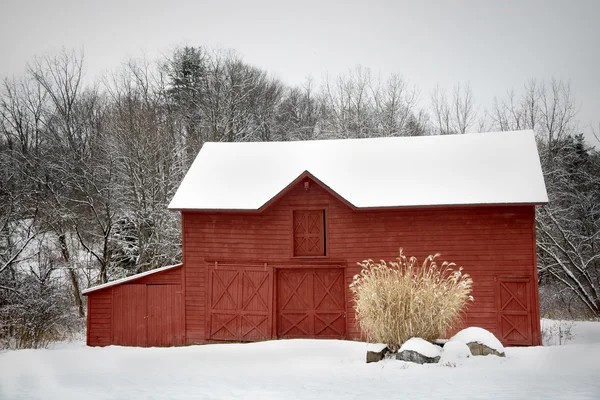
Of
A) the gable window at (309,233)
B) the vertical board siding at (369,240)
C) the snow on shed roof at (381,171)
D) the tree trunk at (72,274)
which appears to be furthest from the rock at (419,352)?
the tree trunk at (72,274)

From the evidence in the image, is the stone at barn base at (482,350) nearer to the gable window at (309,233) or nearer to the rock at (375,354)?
the rock at (375,354)

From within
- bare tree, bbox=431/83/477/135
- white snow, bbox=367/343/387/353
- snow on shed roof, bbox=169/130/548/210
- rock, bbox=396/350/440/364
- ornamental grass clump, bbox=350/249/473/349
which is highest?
bare tree, bbox=431/83/477/135

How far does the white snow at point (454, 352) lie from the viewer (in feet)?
31.9

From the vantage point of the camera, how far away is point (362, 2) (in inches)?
1155

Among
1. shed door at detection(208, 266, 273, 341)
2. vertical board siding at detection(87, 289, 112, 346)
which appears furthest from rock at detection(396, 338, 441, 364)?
vertical board siding at detection(87, 289, 112, 346)

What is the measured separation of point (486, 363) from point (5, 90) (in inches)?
929

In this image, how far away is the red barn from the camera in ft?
49.1

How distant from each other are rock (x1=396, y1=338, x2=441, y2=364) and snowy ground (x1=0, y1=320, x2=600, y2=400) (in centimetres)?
20

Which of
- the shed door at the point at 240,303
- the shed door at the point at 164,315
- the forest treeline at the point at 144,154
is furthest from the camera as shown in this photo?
the forest treeline at the point at 144,154

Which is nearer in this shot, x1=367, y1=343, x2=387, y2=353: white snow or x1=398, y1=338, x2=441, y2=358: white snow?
x1=398, y1=338, x2=441, y2=358: white snow

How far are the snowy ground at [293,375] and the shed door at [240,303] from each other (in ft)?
11.4

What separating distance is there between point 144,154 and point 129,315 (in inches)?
454

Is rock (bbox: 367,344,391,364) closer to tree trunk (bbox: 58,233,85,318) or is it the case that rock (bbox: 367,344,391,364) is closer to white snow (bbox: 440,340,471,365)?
white snow (bbox: 440,340,471,365)

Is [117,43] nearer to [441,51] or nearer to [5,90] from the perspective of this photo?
[5,90]
